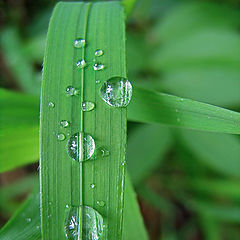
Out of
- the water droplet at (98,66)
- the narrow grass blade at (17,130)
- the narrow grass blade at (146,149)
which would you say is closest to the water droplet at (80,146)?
the water droplet at (98,66)

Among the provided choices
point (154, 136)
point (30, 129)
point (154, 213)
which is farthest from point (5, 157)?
point (154, 213)

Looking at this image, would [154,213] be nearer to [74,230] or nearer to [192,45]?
[192,45]

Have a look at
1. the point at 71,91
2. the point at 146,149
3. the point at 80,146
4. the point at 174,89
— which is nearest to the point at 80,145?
the point at 80,146

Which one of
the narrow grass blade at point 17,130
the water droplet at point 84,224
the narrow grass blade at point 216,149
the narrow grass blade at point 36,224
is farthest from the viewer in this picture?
the narrow grass blade at point 216,149

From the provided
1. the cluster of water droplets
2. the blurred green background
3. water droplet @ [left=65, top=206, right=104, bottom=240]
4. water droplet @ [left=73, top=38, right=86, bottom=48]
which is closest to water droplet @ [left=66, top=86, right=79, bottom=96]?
the cluster of water droplets

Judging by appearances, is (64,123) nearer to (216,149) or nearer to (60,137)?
(60,137)

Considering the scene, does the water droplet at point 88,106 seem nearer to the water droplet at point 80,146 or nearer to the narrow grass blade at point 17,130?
the water droplet at point 80,146

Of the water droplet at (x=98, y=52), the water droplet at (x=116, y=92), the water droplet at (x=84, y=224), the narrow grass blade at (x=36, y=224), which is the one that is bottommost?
the narrow grass blade at (x=36, y=224)
